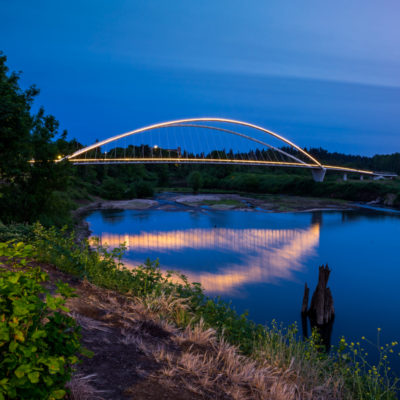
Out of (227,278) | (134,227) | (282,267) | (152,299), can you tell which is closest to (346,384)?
(152,299)

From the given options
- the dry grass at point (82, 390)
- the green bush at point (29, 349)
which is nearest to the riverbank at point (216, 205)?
the dry grass at point (82, 390)

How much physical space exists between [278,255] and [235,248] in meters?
2.40

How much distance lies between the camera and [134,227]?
80.2ft

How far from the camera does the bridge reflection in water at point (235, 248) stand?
1333cm

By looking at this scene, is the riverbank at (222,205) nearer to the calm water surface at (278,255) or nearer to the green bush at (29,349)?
the calm water surface at (278,255)

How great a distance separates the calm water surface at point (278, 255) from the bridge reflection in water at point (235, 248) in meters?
0.04

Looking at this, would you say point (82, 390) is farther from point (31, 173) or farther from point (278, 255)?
point (278, 255)

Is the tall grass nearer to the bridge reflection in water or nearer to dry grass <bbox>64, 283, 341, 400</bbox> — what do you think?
dry grass <bbox>64, 283, 341, 400</bbox>

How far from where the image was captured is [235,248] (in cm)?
1859

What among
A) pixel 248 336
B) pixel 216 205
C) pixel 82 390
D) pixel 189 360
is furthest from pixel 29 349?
pixel 216 205

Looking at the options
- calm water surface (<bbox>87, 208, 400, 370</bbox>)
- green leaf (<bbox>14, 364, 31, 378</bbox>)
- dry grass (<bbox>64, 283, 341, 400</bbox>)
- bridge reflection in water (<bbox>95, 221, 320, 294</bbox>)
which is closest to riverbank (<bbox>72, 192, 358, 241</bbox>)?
calm water surface (<bbox>87, 208, 400, 370</bbox>)

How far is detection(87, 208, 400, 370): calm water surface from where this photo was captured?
10758 millimetres

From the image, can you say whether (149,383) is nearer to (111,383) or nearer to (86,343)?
(111,383)

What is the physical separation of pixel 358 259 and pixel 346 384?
47.4ft
